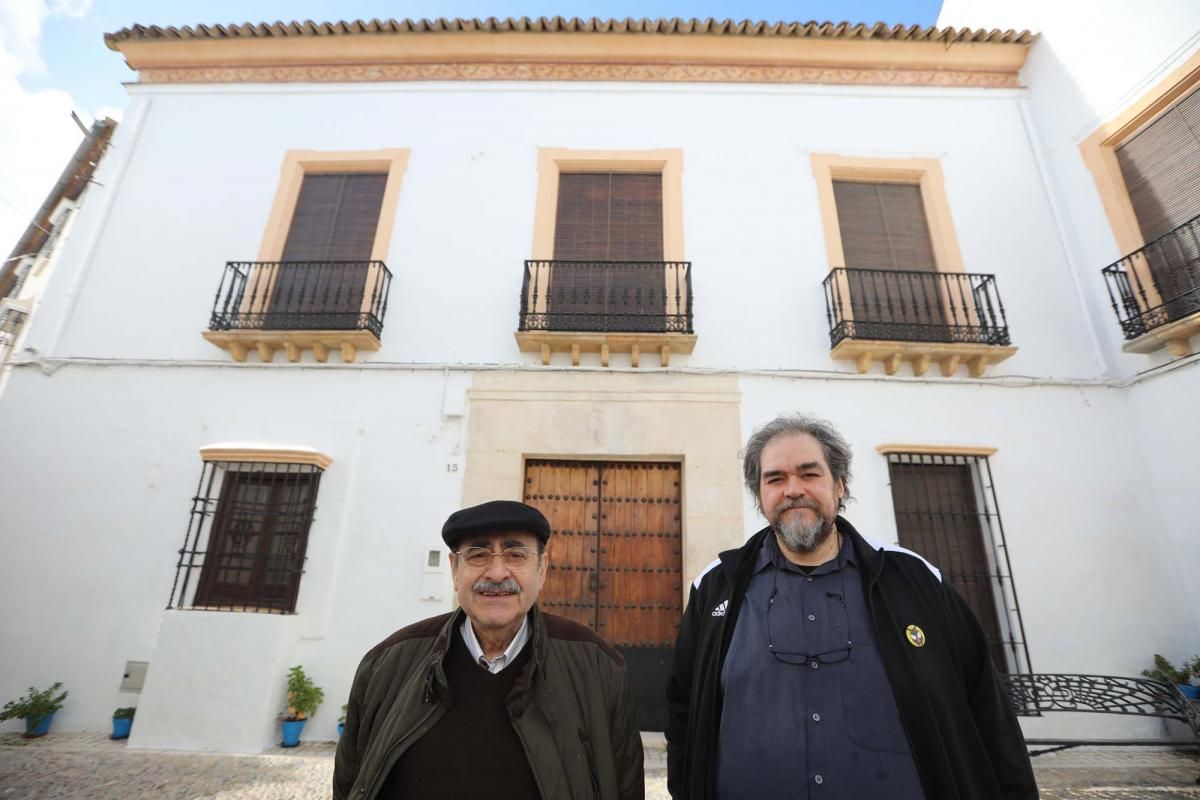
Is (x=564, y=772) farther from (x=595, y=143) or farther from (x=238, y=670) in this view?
(x=595, y=143)

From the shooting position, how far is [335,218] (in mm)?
5934

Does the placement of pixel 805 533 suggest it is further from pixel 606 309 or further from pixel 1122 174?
pixel 1122 174

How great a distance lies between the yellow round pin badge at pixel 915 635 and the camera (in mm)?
1480

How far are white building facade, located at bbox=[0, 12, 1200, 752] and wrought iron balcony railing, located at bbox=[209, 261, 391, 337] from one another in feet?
Result: 0.12

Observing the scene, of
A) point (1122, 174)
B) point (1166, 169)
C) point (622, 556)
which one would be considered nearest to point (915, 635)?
point (622, 556)

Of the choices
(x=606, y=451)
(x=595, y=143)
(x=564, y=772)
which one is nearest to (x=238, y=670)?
(x=606, y=451)

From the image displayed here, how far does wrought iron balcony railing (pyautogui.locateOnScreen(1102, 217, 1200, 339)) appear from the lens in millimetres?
4559

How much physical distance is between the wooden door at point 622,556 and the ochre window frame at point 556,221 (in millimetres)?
1121

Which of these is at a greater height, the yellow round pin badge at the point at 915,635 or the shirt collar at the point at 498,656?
the yellow round pin badge at the point at 915,635

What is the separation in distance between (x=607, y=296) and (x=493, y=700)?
14.5 ft

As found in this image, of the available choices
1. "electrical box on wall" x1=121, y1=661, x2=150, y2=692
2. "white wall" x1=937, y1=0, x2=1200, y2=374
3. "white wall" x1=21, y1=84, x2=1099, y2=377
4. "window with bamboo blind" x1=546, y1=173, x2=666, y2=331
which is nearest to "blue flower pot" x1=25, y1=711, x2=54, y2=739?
"electrical box on wall" x1=121, y1=661, x2=150, y2=692

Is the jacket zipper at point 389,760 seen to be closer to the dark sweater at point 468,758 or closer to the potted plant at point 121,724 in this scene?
the dark sweater at point 468,758

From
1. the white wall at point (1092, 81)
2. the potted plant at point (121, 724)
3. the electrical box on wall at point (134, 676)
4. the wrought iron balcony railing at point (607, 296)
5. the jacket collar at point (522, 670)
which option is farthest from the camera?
the wrought iron balcony railing at point (607, 296)

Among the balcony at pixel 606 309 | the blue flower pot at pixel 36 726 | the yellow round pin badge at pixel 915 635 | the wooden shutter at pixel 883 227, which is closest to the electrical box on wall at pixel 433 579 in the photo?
A: the balcony at pixel 606 309
